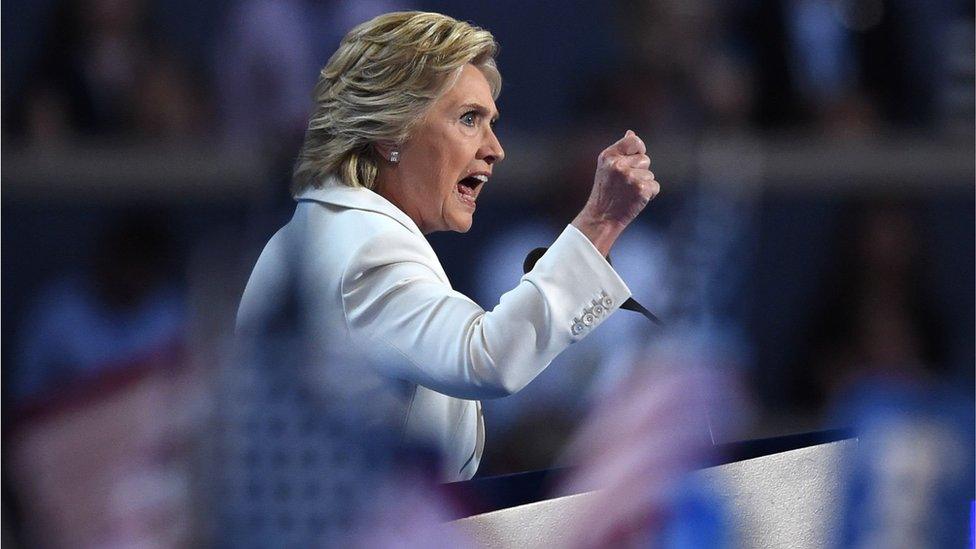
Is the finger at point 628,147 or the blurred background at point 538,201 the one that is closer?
the finger at point 628,147

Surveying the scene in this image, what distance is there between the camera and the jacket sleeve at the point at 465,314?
0.89m

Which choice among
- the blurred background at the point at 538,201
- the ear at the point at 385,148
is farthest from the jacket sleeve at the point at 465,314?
the blurred background at the point at 538,201

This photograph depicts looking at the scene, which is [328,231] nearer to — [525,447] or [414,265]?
[414,265]

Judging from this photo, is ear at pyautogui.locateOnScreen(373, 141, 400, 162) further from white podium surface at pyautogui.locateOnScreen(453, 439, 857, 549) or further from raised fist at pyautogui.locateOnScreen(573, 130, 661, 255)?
white podium surface at pyautogui.locateOnScreen(453, 439, 857, 549)

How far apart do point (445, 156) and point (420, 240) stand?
0.10 metres

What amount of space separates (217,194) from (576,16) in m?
0.88

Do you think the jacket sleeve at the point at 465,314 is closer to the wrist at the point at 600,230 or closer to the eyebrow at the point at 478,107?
the wrist at the point at 600,230

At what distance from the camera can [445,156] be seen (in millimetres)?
1055

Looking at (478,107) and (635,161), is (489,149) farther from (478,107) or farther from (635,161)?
(635,161)

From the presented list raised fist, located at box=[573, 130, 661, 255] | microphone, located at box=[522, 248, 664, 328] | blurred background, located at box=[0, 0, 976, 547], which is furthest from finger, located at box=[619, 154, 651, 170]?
blurred background, located at box=[0, 0, 976, 547]

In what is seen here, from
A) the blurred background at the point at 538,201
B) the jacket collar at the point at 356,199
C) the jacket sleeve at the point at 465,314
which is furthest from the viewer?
the blurred background at the point at 538,201

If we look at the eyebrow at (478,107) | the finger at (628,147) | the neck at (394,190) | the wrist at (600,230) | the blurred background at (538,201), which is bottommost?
the blurred background at (538,201)

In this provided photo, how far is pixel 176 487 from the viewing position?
5.34 ft

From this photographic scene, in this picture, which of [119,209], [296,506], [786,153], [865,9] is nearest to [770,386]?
[786,153]
